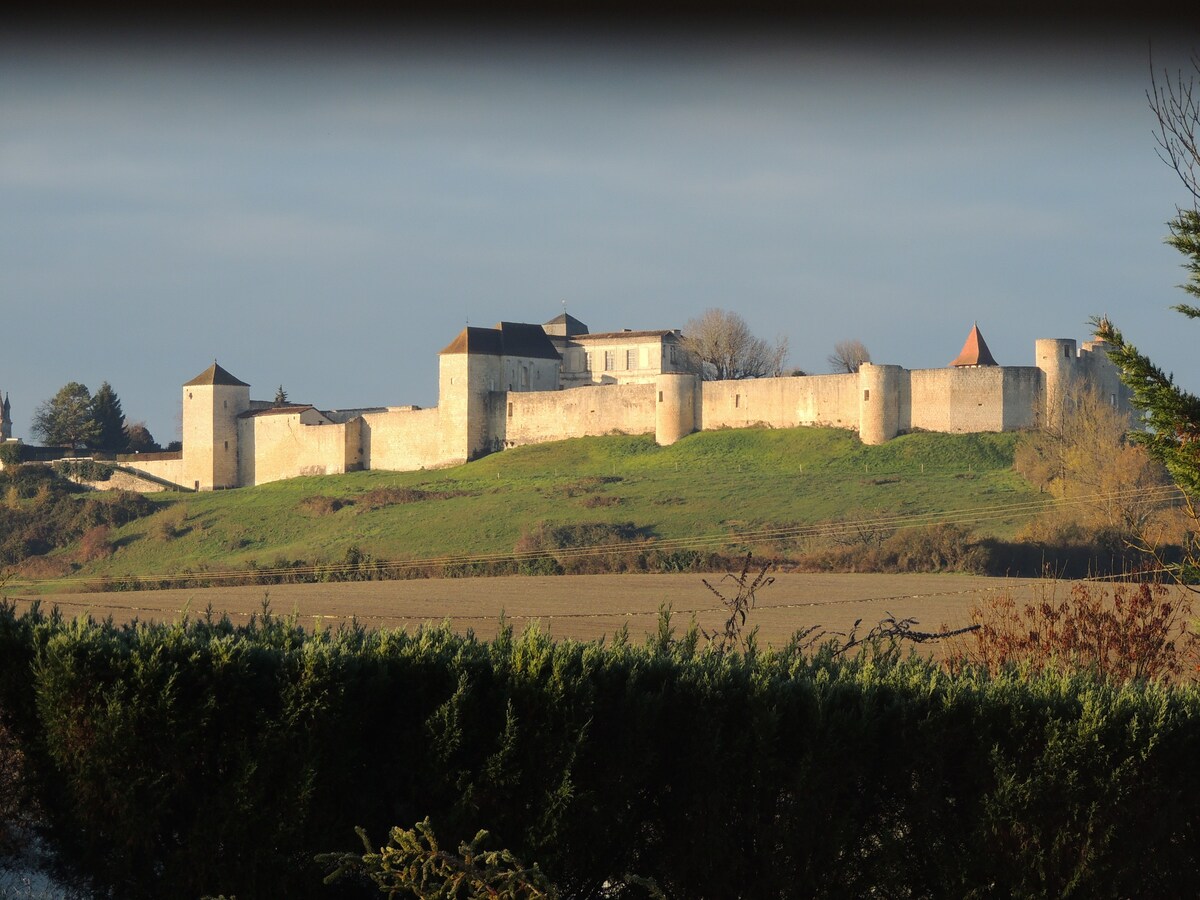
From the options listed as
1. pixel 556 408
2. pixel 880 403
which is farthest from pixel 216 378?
pixel 880 403

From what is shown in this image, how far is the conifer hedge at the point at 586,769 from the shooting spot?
19.8ft

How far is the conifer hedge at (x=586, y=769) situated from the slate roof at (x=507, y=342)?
54938 mm

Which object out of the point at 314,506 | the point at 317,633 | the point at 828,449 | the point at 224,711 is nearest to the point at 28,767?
the point at 224,711

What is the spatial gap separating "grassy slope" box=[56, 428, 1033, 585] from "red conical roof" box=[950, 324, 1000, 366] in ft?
33.0

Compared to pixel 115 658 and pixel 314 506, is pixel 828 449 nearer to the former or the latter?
pixel 314 506

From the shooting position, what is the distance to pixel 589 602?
2398 cm

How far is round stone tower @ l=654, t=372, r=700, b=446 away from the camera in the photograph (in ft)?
174

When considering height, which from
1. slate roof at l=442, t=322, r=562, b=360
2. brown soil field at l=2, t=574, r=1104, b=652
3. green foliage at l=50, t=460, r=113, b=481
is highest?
slate roof at l=442, t=322, r=562, b=360

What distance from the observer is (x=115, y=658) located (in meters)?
6.12

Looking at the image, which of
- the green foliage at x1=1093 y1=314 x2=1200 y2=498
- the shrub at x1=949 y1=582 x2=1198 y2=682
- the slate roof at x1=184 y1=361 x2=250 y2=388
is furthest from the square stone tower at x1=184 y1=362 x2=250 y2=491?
the green foliage at x1=1093 y1=314 x2=1200 y2=498

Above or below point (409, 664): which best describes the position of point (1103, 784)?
below

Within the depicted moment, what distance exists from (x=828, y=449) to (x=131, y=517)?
25635 mm

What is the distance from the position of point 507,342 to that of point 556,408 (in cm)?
737

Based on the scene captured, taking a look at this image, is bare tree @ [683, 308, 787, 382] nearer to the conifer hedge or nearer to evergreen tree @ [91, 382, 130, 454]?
evergreen tree @ [91, 382, 130, 454]
